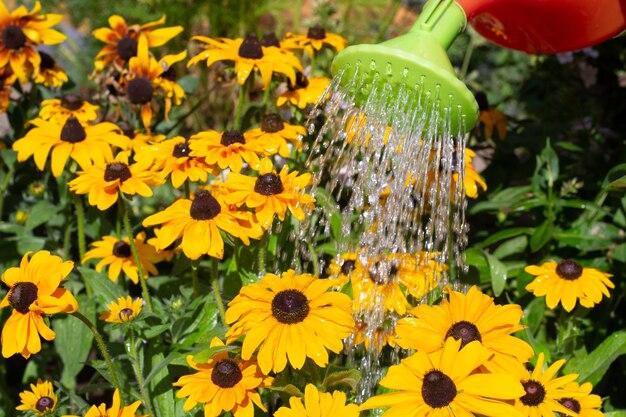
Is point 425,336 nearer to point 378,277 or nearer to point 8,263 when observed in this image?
point 378,277

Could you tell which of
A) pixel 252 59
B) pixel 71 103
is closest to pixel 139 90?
pixel 71 103

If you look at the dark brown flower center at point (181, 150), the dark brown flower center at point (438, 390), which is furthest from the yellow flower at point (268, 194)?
the dark brown flower center at point (438, 390)

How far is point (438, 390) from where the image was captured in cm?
81

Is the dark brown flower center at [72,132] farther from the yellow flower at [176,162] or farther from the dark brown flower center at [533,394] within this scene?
the dark brown flower center at [533,394]

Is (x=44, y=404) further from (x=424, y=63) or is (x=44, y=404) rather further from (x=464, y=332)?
(x=424, y=63)

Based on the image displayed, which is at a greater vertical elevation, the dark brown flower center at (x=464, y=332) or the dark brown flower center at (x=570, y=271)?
the dark brown flower center at (x=464, y=332)

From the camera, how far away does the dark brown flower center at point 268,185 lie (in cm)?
114

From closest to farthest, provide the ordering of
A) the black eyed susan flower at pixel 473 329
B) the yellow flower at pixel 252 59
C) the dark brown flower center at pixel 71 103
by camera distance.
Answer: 1. the black eyed susan flower at pixel 473 329
2. the yellow flower at pixel 252 59
3. the dark brown flower center at pixel 71 103

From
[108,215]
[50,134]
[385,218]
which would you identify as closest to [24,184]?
[108,215]

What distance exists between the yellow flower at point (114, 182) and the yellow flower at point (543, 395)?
58 centimetres

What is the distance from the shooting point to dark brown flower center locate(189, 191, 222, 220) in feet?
3.61

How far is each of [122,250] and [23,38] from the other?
50 cm

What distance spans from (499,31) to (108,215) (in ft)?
2.97

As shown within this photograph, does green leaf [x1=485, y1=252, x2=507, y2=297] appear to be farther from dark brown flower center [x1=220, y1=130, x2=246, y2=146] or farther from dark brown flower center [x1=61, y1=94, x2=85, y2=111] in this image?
dark brown flower center [x1=61, y1=94, x2=85, y2=111]
